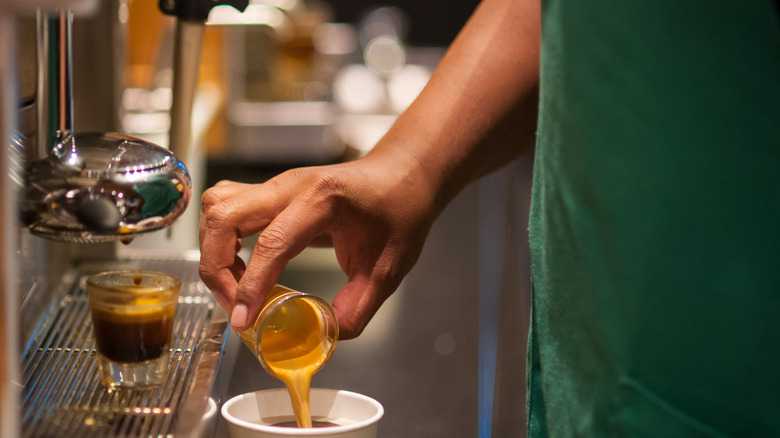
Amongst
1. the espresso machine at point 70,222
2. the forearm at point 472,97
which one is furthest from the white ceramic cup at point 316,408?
the forearm at point 472,97

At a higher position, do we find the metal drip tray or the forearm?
the forearm

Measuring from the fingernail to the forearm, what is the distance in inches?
10.1

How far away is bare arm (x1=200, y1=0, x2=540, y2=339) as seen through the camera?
0.74 metres

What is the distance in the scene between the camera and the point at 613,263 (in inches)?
23.6

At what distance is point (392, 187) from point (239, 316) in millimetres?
220

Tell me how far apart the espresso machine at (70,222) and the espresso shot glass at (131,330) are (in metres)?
0.01

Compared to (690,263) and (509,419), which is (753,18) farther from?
(509,419)

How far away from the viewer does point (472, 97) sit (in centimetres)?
88

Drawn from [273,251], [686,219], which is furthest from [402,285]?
[686,219]

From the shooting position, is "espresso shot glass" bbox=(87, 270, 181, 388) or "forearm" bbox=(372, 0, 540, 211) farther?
"forearm" bbox=(372, 0, 540, 211)

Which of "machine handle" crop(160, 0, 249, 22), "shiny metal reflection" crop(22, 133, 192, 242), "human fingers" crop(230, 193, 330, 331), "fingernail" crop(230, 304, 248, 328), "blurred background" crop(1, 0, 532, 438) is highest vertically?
"machine handle" crop(160, 0, 249, 22)

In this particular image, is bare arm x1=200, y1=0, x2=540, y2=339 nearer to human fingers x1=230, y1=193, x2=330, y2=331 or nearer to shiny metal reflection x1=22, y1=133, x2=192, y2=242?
human fingers x1=230, y1=193, x2=330, y2=331

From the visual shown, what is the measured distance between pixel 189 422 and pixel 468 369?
0.35 meters

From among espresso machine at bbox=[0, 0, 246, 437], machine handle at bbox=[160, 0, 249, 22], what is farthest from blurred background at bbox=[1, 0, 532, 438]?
machine handle at bbox=[160, 0, 249, 22]
